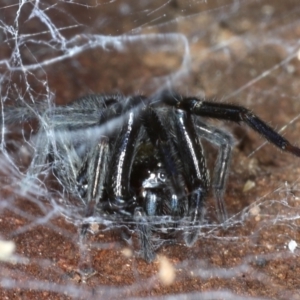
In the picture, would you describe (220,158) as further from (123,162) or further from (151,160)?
(123,162)

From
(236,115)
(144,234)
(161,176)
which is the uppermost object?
(236,115)

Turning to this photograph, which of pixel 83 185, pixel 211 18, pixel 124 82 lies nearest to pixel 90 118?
pixel 83 185

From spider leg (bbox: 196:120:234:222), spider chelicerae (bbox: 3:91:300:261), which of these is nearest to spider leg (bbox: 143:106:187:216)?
spider chelicerae (bbox: 3:91:300:261)

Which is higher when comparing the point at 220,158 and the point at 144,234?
the point at 220,158

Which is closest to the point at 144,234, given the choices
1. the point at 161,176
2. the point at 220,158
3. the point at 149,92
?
the point at 161,176

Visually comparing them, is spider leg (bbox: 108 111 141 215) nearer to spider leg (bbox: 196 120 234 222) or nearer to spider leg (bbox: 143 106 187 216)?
spider leg (bbox: 143 106 187 216)

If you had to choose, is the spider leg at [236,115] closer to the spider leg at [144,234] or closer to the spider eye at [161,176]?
the spider eye at [161,176]
